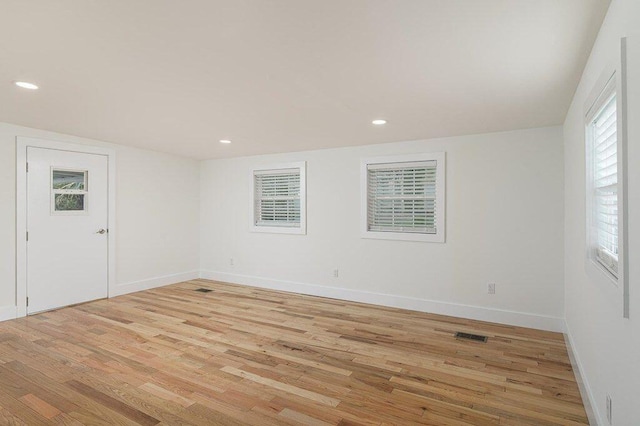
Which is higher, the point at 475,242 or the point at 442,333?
the point at 475,242

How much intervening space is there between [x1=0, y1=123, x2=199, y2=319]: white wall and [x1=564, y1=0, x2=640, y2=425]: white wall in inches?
221

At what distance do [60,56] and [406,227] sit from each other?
401cm

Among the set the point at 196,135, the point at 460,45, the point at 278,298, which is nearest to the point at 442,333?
the point at 278,298

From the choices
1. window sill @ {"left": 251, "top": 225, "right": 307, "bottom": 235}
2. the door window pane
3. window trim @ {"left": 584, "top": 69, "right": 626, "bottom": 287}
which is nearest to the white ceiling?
window trim @ {"left": 584, "top": 69, "right": 626, "bottom": 287}

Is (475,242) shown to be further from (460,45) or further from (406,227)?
(460,45)

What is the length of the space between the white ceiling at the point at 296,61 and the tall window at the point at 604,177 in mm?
398

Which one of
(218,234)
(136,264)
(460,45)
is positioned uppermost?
(460,45)

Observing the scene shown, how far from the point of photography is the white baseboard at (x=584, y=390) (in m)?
2.07

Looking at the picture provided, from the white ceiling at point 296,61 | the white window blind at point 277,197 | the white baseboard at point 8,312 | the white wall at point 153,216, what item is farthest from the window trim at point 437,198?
the white baseboard at point 8,312

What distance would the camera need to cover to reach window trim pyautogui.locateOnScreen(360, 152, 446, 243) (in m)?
4.45

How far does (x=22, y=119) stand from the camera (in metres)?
3.88

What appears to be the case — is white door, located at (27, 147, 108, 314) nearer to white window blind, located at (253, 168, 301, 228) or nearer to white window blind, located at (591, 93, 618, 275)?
white window blind, located at (253, 168, 301, 228)

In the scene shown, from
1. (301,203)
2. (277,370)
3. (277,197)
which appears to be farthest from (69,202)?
(277,370)

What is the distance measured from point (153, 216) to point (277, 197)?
2086 millimetres
